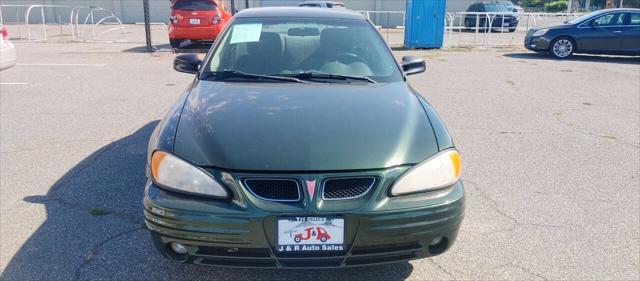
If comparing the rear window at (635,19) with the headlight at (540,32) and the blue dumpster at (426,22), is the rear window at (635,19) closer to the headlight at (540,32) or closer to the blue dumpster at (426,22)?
the headlight at (540,32)

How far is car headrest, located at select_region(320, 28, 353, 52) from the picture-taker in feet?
13.1

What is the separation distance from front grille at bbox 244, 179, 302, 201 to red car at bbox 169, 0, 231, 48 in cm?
1201

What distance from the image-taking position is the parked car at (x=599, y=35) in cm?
1303

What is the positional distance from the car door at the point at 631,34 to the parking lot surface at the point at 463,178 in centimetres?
445

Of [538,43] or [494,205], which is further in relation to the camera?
[538,43]

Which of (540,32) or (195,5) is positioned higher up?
(195,5)

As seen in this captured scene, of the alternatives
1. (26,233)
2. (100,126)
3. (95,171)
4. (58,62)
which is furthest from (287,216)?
(58,62)

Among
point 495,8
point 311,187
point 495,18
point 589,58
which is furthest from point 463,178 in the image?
point 495,8

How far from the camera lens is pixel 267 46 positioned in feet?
12.9

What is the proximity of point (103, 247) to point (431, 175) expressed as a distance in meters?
2.08

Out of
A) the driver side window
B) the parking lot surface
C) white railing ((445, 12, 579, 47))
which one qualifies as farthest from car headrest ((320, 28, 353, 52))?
white railing ((445, 12, 579, 47))

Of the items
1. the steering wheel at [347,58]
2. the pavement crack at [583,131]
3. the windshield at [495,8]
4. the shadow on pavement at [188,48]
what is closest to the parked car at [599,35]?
the pavement crack at [583,131]

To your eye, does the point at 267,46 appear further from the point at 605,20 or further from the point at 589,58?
the point at 589,58

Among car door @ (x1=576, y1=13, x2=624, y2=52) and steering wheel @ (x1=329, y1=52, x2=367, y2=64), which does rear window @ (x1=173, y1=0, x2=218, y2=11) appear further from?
steering wheel @ (x1=329, y1=52, x2=367, y2=64)
